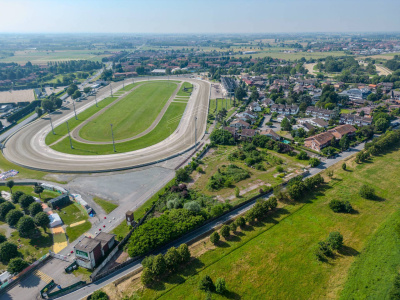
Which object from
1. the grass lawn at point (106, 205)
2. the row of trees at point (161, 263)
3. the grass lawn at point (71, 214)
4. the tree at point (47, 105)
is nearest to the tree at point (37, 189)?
the grass lawn at point (71, 214)

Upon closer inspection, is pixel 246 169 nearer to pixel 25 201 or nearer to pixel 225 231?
pixel 225 231

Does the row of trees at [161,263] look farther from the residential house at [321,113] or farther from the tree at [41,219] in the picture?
the residential house at [321,113]

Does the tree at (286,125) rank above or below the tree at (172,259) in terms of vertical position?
above

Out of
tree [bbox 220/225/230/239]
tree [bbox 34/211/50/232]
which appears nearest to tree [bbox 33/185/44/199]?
tree [bbox 34/211/50/232]

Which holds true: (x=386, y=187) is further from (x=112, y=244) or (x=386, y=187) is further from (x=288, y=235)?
(x=112, y=244)

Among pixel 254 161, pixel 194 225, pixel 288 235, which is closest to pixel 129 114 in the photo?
pixel 254 161

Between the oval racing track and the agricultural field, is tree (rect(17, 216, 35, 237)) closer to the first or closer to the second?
the oval racing track
